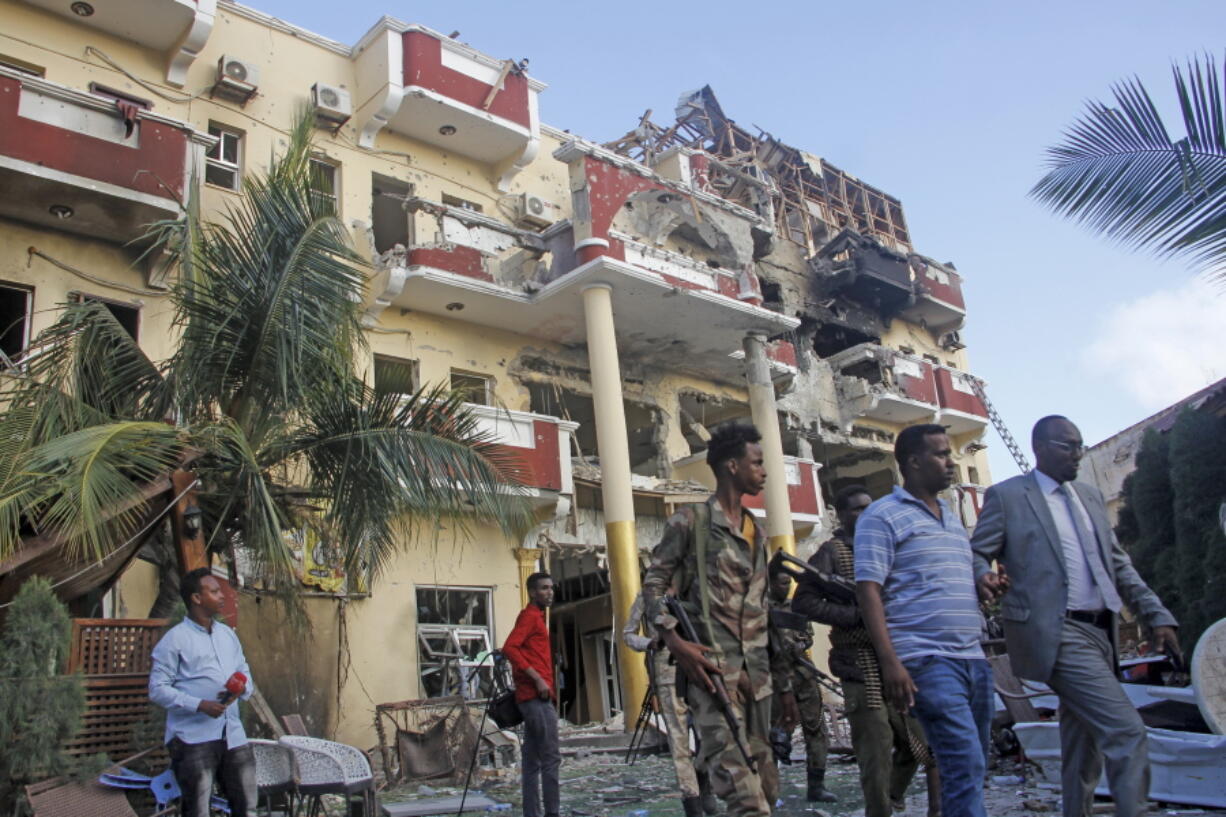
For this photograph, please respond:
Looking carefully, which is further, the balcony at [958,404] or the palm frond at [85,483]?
the balcony at [958,404]

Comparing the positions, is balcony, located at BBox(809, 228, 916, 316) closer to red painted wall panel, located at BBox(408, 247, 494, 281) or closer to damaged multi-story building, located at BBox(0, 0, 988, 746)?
damaged multi-story building, located at BBox(0, 0, 988, 746)

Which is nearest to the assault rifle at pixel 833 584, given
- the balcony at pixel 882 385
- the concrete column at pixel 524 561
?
the concrete column at pixel 524 561

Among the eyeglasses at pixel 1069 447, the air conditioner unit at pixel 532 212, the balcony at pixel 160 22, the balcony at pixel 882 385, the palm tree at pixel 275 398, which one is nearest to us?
the eyeglasses at pixel 1069 447

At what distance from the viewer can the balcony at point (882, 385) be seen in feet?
77.6

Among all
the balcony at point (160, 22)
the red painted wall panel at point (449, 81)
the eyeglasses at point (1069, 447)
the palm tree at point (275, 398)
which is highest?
the red painted wall panel at point (449, 81)

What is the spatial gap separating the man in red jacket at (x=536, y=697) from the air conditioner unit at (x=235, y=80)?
10.6 meters

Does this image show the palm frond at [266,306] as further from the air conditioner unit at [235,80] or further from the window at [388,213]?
the window at [388,213]

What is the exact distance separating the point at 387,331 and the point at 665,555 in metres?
12.1

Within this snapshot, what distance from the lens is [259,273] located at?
856 centimetres

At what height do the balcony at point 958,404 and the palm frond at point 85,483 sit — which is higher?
the balcony at point 958,404

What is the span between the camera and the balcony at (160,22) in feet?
44.1

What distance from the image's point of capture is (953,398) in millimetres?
25922

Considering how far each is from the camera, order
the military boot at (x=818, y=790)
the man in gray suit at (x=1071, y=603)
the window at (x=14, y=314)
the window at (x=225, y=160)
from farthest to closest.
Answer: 1. the window at (x=225, y=160)
2. the window at (x=14, y=314)
3. the military boot at (x=818, y=790)
4. the man in gray suit at (x=1071, y=603)

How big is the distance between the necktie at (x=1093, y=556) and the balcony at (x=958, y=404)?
21630mm
